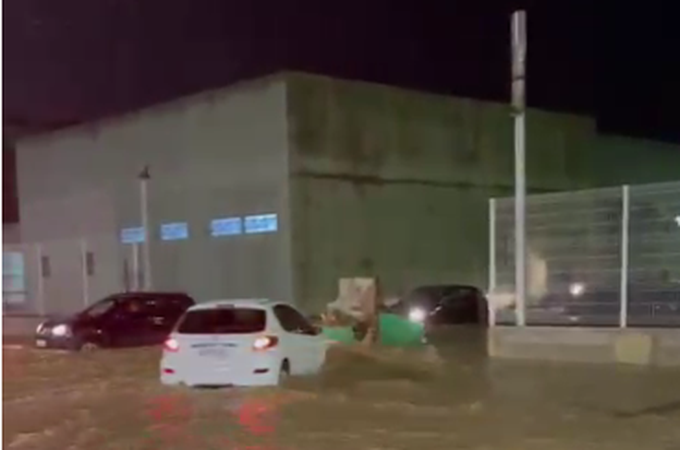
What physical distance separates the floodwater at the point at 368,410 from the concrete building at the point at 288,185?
44.6 feet

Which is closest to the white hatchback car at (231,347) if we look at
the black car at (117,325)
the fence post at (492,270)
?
the fence post at (492,270)

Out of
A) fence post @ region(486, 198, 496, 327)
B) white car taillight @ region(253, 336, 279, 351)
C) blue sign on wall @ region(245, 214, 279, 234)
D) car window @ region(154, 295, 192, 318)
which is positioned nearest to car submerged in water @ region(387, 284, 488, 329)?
blue sign on wall @ region(245, 214, 279, 234)

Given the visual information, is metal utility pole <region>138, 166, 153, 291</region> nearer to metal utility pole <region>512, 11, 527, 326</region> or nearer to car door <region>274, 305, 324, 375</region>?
metal utility pole <region>512, 11, 527, 326</region>

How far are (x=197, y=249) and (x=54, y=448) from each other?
24.5 meters

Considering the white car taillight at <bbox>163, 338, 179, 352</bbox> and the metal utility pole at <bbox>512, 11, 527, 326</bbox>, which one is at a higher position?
the metal utility pole at <bbox>512, 11, 527, 326</bbox>

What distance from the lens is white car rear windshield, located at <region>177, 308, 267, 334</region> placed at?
14680 mm

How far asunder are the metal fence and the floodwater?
4.53 ft

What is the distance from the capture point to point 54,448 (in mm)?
10625

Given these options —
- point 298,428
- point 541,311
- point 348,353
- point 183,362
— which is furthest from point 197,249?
point 298,428

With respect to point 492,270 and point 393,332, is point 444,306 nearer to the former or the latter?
point 393,332

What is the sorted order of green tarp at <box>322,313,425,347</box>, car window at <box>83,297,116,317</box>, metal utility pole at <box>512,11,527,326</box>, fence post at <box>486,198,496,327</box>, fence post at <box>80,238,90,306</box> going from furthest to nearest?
fence post at <box>80,238,90,306</box>, car window at <box>83,297,116,317</box>, green tarp at <box>322,313,425,347</box>, fence post at <box>486,198,496,327</box>, metal utility pole at <box>512,11,527,326</box>

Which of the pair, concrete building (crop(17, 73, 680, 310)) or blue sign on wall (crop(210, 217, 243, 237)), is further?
blue sign on wall (crop(210, 217, 243, 237))

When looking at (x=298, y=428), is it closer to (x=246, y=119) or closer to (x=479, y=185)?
(x=246, y=119)

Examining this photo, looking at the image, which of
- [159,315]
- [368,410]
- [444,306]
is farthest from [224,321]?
[444,306]
